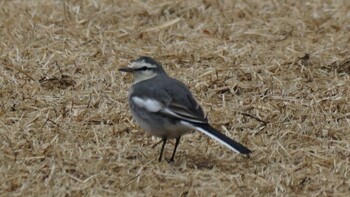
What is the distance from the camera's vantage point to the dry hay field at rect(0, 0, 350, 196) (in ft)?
24.3

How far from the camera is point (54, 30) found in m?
10.7

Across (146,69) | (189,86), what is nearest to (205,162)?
(146,69)

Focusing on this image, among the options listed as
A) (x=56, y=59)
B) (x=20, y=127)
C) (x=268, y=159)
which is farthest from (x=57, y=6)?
(x=268, y=159)

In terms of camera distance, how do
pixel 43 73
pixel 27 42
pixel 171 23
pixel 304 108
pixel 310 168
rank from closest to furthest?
pixel 310 168 → pixel 304 108 → pixel 43 73 → pixel 27 42 → pixel 171 23

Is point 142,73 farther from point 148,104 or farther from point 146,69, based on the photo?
point 148,104

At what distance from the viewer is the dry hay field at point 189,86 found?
7.41m

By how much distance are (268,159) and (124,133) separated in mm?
1324

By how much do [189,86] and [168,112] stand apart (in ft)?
6.02

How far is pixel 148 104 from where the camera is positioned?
25.5 feet

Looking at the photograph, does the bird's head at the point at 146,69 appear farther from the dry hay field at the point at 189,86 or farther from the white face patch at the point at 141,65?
the dry hay field at the point at 189,86

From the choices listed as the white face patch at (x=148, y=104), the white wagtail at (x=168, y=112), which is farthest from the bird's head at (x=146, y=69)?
the white face patch at (x=148, y=104)

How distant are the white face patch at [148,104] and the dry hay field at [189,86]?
0.43 meters

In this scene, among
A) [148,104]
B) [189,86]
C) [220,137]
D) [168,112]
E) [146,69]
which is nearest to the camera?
[220,137]

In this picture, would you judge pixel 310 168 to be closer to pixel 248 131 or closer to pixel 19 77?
pixel 248 131
